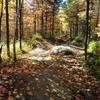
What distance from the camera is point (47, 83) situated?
40.4ft

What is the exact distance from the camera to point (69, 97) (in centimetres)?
1110

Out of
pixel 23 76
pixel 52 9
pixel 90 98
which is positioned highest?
pixel 52 9

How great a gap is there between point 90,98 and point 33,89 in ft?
9.28

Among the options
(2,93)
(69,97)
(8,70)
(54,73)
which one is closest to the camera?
(2,93)

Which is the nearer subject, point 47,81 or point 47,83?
point 47,83

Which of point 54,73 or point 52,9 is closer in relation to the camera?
point 54,73

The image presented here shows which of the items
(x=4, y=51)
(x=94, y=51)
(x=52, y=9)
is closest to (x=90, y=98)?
(x=94, y=51)

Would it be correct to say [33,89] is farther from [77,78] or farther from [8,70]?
[77,78]

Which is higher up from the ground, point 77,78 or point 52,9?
point 52,9

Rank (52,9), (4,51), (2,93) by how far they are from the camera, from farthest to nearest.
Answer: (52,9) → (4,51) → (2,93)

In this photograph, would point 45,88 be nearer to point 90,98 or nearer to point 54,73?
point 90,98

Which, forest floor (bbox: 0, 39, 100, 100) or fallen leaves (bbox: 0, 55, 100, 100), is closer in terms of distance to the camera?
forest floor (bbox: 0, 39, 100, 100)

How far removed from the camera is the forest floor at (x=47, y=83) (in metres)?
10.6

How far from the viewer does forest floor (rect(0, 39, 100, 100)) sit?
1065 centimetres
